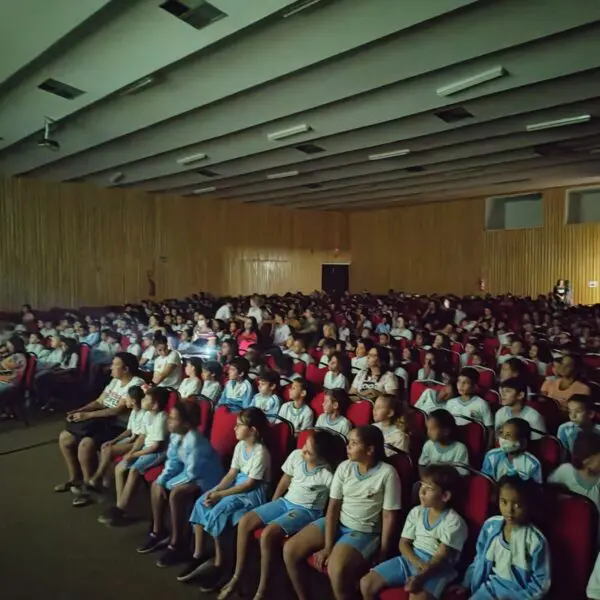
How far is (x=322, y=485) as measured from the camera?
3.49 meters

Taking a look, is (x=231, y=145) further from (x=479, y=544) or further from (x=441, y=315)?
(x=479, y=544)

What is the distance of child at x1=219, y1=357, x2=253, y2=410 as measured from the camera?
5.51 m

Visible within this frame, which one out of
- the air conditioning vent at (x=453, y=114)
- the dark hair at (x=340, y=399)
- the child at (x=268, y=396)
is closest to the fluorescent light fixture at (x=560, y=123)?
the air conditioning vent at (x=453, y=114)

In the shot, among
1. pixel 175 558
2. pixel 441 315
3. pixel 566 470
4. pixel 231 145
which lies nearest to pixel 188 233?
pixel 231 145

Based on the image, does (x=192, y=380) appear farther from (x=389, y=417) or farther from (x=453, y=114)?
(x=453, y=114)

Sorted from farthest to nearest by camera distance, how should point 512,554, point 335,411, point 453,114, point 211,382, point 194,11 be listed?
1. point 453,114
2. point 211,382
3. point 194,11
4. point 335,411
5. point 512,554

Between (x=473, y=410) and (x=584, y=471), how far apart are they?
A: 64.2 inches

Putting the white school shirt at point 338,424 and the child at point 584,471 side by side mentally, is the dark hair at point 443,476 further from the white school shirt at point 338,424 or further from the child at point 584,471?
the white school shirt at point 338,424

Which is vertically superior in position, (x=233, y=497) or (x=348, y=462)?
(x=348, y=462)

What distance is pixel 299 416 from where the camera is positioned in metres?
4.66

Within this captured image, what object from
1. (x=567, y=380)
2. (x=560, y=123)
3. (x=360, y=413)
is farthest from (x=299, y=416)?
(x=560, y=123)

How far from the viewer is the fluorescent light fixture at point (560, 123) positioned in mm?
8367

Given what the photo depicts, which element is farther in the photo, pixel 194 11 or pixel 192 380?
pixel 192 380

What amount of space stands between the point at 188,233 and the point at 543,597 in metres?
16.8
